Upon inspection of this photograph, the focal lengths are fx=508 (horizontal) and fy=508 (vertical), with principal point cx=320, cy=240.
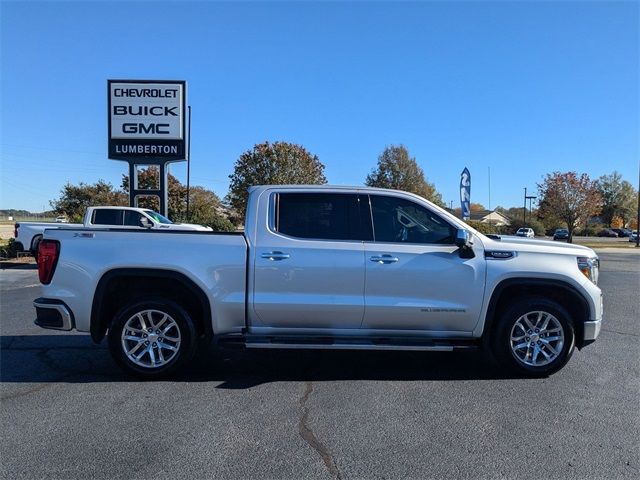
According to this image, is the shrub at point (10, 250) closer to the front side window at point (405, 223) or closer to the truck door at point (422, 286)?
the front side window at point (405, 223)

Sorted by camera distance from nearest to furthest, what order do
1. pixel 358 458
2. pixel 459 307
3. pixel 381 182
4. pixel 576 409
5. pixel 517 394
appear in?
pixel 358 458, pixel 576 409, pixel 517 394, pixel 459 307, pixel 381 182

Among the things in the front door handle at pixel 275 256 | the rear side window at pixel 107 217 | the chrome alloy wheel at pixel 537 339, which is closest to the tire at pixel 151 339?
the front door handle at pixel 275 256

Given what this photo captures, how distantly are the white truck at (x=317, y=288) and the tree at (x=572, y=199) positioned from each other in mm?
41362

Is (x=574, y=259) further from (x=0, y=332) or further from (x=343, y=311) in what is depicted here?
(x=0, y=332)

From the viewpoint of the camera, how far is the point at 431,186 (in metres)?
65.3

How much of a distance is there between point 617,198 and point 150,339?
102146 mm

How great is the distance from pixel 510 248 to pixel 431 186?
61690 millimetres

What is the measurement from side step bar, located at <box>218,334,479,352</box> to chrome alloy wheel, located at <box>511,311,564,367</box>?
55 centimetres

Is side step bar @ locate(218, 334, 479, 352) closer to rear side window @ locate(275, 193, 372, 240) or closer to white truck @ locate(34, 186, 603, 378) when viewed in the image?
white truck @ locate(34, 186, 603, 378)

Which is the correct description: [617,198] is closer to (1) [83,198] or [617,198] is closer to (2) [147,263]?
(1) [83,198]

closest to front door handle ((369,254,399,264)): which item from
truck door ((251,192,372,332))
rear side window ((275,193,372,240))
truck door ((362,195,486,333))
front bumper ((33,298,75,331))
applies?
truck door ((362,195,486,333))

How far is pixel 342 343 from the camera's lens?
508cm

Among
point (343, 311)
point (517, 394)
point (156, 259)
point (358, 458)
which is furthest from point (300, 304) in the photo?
point (517, 394)

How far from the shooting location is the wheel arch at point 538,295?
5.23 meters
